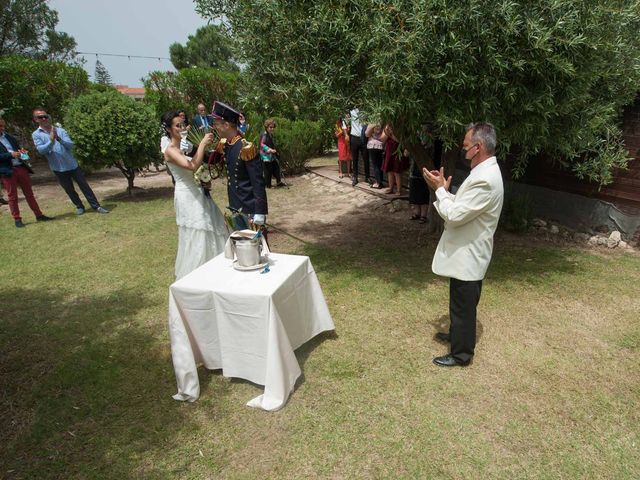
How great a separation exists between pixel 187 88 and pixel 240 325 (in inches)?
569

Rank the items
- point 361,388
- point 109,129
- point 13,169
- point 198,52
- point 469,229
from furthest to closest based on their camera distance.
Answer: point 198,52
point 109,129
point 13,169
point 361,388
point 469,229

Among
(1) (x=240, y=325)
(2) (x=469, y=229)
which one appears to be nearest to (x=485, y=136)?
(2) (x=469, y=229)

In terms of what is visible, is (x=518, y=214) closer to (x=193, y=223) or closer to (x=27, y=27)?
(x=193, y=223)

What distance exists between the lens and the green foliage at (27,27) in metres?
19.0

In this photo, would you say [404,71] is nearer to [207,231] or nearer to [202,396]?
[207,231]

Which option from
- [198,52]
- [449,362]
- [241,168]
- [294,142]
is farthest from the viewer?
[198,52]

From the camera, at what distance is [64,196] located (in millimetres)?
10375

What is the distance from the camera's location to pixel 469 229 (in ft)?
10.3

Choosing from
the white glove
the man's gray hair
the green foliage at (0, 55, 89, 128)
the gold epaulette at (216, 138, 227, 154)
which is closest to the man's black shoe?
the man's gray hair

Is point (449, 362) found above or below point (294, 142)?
below

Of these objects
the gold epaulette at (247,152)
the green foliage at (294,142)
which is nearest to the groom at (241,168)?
the gold epaulette at (247,152)

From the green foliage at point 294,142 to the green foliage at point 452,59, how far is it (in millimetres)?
6985

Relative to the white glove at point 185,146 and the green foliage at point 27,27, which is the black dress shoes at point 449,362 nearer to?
the white glove at point 185,146

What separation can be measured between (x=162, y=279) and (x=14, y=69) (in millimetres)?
10982
